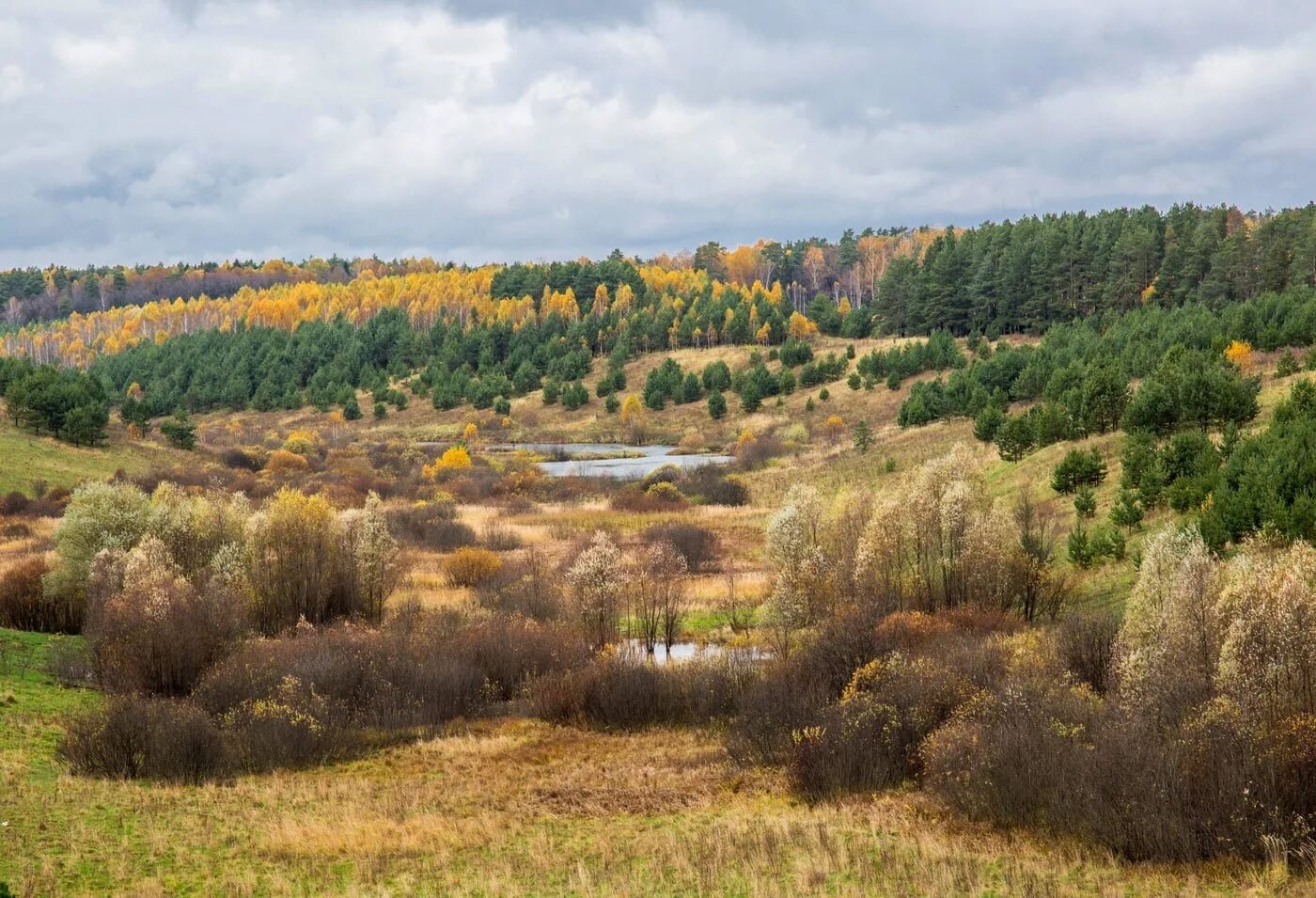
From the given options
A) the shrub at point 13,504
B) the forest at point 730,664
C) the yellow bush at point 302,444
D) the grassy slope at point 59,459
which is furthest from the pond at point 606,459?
the shrub at point 13,504

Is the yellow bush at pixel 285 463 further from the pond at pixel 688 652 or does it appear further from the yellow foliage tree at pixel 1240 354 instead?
the yellow foliage tree at pixel 1240 354

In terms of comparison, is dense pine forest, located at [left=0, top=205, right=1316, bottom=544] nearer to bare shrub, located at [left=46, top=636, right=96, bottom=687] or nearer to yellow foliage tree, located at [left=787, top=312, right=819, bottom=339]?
yellow foliage tree, located at [left=787, top=312, right=819, bottom=339]

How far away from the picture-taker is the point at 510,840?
19484mm

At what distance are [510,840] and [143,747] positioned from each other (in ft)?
32.9

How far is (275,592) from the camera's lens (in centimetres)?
4022

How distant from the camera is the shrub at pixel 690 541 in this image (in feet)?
176

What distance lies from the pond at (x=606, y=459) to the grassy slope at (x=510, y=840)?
64.7 metres

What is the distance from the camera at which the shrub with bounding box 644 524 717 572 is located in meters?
53.7

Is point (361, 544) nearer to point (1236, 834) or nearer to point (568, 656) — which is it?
point (568, 656)

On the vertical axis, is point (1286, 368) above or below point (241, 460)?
above

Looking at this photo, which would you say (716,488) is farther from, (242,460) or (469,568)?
(242,460)

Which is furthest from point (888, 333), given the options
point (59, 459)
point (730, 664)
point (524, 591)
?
point (730, 664)

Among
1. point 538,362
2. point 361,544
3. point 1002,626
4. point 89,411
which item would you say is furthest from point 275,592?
point 538,362

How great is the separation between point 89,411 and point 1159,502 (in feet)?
270
